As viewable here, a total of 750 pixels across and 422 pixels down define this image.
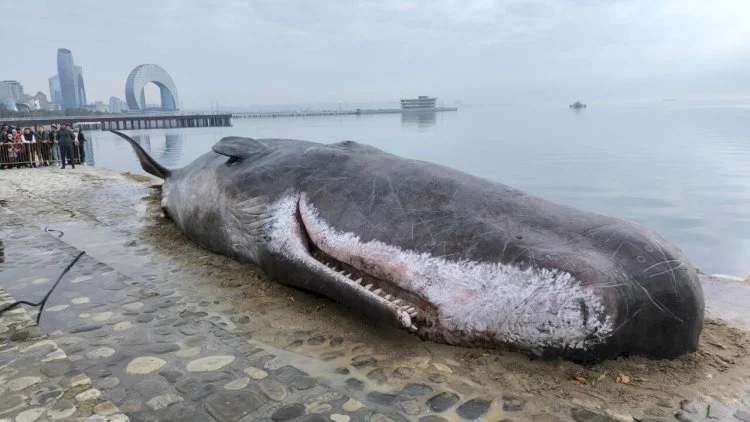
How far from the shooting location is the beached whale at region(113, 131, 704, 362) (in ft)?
12.2

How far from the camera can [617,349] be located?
3.75 meters

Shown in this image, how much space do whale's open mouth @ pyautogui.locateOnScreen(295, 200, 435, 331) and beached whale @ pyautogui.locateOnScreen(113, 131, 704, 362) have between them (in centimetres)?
1

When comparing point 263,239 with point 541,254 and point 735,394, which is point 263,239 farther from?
point 735,394

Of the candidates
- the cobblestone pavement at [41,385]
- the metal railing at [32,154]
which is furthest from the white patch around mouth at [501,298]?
the metal railing at [32,154]

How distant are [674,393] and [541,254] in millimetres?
1312

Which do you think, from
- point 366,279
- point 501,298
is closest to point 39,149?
point 366,279

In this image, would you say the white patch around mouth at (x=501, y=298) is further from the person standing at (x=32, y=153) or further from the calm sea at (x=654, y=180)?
the person standing at (x=32, y=153)

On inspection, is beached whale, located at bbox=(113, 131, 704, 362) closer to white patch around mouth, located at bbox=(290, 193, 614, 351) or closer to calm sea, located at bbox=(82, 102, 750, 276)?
white patch around mouth, located at bbox=(290, 193, 614, 351)

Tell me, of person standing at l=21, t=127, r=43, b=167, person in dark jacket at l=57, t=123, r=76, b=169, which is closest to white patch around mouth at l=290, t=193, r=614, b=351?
person in dark jacket at l=57, t=123, r=76, b=169

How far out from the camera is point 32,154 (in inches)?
823

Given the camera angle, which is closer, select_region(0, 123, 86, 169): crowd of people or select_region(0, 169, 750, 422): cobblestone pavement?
select_region(0, 169, 750, 422): cobblestone pavement

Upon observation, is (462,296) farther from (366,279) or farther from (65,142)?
(65,142)

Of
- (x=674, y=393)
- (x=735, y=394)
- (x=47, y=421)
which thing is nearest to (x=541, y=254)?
(x=674, y=393)

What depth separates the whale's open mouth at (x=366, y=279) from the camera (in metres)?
4.29
